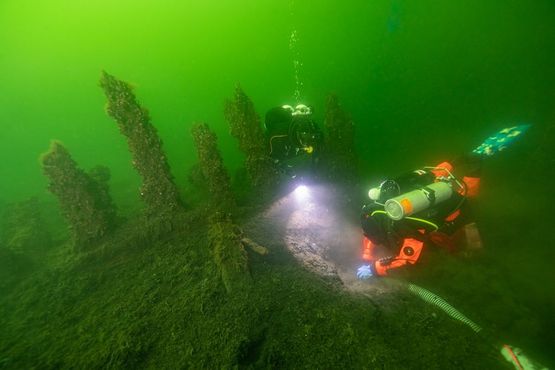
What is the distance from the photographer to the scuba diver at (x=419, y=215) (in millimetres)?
3673

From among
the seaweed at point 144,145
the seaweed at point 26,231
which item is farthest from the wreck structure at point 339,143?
the seaweed at point 26,231

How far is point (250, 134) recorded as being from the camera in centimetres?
688

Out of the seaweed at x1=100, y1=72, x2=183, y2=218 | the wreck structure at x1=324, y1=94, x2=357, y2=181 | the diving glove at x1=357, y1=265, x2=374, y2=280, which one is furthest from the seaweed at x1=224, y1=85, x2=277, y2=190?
the diving glove at x1=357, y1=265, x2=374, y2=280

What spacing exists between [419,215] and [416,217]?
69mm

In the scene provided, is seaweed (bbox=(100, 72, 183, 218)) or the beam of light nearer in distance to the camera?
seaweed (bbox=(100, 72, 183, 218))

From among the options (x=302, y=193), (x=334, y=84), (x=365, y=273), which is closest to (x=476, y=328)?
(x=365, y=273)

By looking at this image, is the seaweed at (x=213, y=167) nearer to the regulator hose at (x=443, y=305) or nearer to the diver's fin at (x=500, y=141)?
the regulator hose at (x=443, y=305)

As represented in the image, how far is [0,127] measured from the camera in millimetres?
75000

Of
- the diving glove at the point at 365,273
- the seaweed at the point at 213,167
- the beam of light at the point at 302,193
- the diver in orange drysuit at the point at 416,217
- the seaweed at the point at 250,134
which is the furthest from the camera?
the beam of light at the point at 302,193

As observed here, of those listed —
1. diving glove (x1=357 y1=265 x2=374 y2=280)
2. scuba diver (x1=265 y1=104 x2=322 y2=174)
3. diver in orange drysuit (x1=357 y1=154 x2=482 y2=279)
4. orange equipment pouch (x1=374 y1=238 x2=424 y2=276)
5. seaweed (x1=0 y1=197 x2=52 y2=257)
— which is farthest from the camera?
seaweed (x1=0 y1=197 x2=52 y2=257)

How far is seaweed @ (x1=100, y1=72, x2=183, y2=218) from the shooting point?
589cm

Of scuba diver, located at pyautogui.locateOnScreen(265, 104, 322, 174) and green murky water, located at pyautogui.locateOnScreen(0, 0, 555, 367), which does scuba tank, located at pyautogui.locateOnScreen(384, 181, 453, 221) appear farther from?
scuba diver, located at pyautogui.locateOnScreen(265, 104, 322, 174)

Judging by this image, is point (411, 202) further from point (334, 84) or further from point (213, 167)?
point (334, 84)

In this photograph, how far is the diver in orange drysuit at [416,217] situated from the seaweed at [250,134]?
3.16 m
